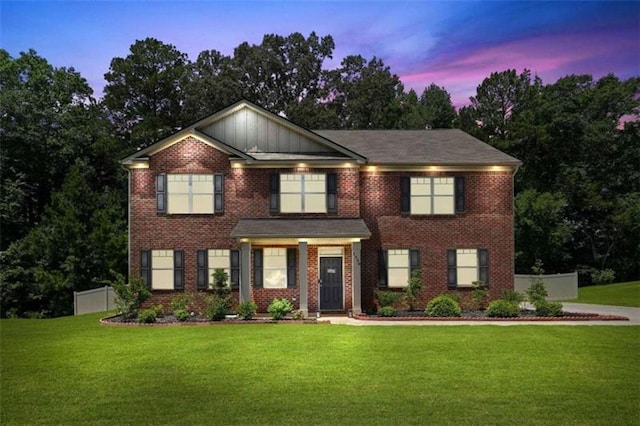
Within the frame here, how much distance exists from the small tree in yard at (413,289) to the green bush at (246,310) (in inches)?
248

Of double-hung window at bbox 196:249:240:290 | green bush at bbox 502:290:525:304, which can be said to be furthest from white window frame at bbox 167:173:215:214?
green bush at bbox 502:290:525:304

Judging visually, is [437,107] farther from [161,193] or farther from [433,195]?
[161,193]

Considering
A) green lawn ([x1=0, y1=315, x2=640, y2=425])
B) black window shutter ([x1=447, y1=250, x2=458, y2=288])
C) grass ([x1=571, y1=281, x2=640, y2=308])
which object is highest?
black window shutter ([x1=447, y1=250, x2=458, y2=288])

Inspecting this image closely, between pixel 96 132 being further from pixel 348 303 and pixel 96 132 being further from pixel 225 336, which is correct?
pixel 225 336

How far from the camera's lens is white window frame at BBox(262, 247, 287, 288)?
2531 cm

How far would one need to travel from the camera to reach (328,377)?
13.0 metres

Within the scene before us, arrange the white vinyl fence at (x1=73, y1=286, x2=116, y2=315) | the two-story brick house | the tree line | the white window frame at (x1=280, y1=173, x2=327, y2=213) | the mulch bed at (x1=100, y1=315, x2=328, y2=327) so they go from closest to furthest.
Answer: the mulch bed at (x1=100, y1=315, x2=328, y2=327) → the two-story brick house → the white window frame at (x1=280, y1=173, x2=327, y2=213) → the white vinyl fence at (x1=73, y1=286, x2=116, y2=315) → the tree line

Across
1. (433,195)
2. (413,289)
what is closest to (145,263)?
(413,289)

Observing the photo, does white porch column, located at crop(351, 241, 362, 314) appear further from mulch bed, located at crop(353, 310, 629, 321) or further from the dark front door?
the dark front door

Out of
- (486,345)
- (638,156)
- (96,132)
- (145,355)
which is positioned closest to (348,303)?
(486,345)

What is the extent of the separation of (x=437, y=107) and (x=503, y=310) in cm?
4051

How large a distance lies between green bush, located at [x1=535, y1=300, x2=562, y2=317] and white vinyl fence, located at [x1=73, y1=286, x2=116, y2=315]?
1920 centimetres

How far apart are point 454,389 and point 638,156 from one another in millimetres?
41653

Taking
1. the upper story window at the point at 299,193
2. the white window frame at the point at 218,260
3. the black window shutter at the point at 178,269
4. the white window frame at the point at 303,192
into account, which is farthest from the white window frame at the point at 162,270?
the white window frame at the point at 303,192
